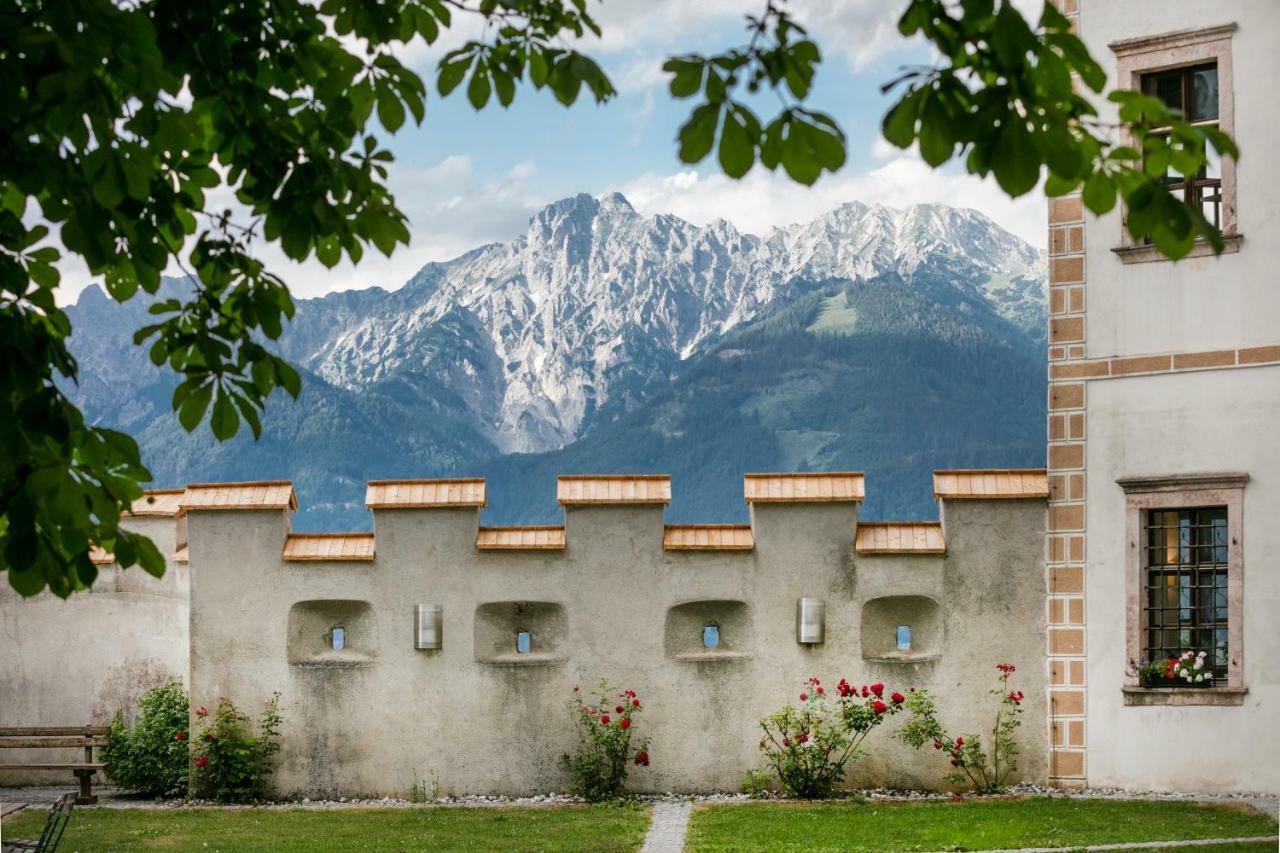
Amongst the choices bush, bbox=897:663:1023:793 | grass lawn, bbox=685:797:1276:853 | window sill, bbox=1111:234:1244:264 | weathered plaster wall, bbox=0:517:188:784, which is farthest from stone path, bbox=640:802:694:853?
window sill, bbox=1111:234:1244:264

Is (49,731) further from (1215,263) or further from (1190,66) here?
(1190,66)

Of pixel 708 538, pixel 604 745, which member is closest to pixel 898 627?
pixel 708 538

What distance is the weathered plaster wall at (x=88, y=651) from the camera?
15383 mm

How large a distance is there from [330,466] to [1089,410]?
549 ft

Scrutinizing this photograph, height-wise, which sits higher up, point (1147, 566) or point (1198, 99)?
point (1198, 99)

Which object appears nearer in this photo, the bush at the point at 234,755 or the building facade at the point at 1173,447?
the building facade at the point at 1173,447

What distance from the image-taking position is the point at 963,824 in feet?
37.7

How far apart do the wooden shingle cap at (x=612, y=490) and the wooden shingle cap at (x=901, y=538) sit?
1.73 m

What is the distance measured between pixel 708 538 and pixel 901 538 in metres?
1.65

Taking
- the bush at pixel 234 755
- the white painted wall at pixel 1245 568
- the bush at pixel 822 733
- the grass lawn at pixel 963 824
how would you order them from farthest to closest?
the bush at pixel 234 755
the bush at pixel 822 733
the white painted wall at pixel 1245 568
the grass lawn at pixel 963 824

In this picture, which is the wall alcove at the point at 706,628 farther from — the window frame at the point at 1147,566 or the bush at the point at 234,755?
the bush at the point at 234,755

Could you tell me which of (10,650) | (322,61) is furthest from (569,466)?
(322,61)

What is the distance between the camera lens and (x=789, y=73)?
12.9 ft

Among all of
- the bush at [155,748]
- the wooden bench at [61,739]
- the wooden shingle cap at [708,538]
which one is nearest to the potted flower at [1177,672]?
the wooden shingle cap at [708,538]
